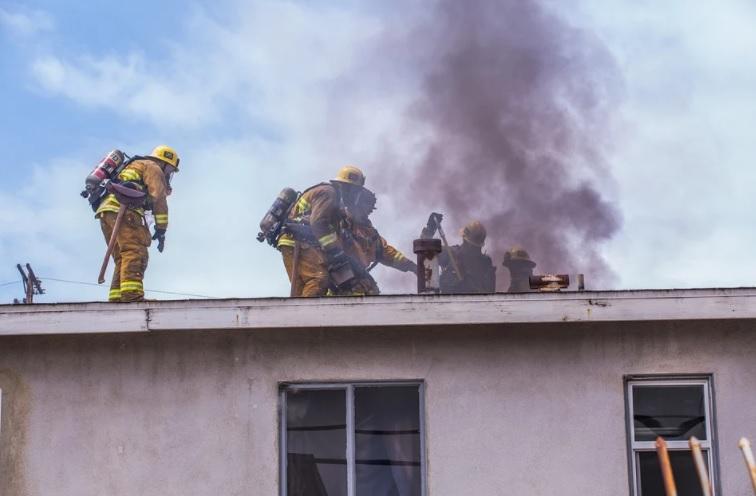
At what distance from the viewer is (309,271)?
13.1 m

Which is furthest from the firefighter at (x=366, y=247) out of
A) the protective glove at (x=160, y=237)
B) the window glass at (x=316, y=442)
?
the window glass at (x=316, y=442)

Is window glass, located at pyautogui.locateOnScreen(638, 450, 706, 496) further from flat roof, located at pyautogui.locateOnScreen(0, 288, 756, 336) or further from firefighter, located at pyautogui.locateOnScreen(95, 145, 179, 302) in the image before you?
firefighter, located at pyautogui.locateOnScreen(95, 145, 179, 302)

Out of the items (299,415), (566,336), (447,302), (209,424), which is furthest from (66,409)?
(566,336)

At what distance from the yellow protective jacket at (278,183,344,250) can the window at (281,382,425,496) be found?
4.44 metres

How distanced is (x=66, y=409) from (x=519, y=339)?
9.48ft

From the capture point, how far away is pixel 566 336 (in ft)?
27.2

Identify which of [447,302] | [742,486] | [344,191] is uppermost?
[344,191]

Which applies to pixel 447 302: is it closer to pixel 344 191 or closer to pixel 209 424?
pixel 209 424

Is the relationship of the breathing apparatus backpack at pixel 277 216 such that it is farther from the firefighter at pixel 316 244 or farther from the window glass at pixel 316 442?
the window glass at pixel 316 442

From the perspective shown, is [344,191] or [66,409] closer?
[66,409]

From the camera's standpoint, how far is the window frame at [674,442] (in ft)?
26.5

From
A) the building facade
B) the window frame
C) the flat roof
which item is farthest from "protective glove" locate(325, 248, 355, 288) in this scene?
the window frame

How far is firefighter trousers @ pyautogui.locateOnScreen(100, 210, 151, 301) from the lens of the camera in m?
12.0

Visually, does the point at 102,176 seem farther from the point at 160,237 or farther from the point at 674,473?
the point at 674,473
